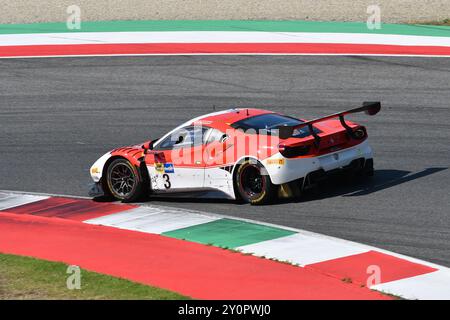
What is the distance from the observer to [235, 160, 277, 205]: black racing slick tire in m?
16.5

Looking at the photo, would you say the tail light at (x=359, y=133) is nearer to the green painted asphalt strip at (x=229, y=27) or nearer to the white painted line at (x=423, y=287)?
the white painted line at (x=423, y=287)

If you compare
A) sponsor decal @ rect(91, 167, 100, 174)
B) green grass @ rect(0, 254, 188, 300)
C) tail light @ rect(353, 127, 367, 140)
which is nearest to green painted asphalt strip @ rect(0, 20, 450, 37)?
tail light @ rect(353, 127, 367, 140)

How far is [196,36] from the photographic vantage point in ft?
99.5

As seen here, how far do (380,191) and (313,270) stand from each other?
4033 millimetres

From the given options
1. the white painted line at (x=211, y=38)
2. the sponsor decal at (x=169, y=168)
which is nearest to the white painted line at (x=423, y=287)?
the sponsor decal at (x=169, y=168)

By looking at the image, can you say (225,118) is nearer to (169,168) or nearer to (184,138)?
(184,138)

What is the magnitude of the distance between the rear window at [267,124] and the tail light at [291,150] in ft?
1.06

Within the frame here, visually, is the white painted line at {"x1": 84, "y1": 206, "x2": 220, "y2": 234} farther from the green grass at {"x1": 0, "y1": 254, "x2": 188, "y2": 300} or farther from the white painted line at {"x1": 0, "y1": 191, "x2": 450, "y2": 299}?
the green grass at {"x1": 0, "y1": 254, "x2": 188, "y2": 300}

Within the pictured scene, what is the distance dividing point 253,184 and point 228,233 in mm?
1554

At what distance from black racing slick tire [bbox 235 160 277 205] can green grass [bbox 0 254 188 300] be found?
3654 millimetres

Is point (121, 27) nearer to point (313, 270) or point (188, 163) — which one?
point (188, 163)

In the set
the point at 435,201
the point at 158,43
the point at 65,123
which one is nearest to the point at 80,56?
the point at 158,43

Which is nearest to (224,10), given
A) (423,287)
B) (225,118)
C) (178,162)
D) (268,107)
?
(268,107)

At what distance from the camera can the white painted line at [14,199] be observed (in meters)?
17.8
